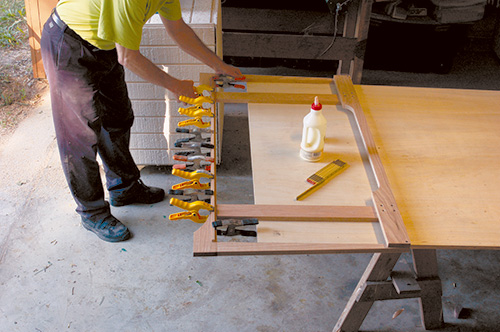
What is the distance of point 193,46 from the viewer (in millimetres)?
2191

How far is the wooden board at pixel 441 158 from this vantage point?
4.67 ft

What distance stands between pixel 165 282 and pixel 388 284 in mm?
1141

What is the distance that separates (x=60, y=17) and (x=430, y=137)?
1.69m

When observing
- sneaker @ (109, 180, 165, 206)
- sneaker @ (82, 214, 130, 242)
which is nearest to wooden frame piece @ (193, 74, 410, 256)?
sneaker @ (82, 214, 130, 242)

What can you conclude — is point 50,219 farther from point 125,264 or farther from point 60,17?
point 60,17

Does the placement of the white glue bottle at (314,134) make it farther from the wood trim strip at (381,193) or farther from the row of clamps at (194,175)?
the row of clamps at (194,175)

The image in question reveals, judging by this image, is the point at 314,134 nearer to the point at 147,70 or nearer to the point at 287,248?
the point at 287,248

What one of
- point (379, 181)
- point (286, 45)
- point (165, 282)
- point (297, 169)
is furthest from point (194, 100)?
point (286, 45)

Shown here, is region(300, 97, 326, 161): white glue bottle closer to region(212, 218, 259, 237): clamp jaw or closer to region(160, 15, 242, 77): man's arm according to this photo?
region(212, 218, 259, 237): clamp jaw

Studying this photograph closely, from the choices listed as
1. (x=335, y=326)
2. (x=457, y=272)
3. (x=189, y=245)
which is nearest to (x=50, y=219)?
(x=189, y=245)

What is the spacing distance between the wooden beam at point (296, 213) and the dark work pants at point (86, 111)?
1.04 meters

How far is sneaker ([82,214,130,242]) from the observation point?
8.19 feet

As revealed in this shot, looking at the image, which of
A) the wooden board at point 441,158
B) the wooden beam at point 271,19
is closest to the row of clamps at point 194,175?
the wooden board at point 441,158

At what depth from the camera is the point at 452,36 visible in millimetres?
4039
